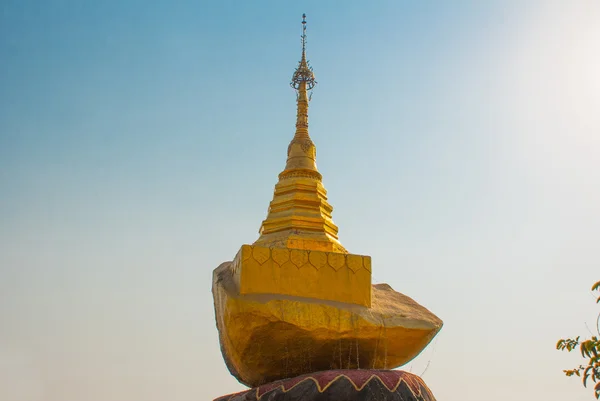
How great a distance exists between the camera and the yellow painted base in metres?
11.6

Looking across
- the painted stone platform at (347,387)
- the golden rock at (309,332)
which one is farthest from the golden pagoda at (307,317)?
the painted stone platform at (347,387)

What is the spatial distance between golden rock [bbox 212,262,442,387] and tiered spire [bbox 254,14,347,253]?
1761 millimetres

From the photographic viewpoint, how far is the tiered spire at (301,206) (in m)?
14.0

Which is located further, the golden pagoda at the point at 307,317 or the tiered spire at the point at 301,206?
the tiered spire at the point at 301,206

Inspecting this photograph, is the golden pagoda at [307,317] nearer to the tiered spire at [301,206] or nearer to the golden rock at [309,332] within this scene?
the golden rock at [309,332]

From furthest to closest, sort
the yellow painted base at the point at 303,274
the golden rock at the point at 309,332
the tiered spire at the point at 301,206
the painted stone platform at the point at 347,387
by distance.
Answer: the tiered spire at the point at 301,206 → the yellow painted base at the point at 303,274 → the golden rock at the point at 309,332 → the painted stone platform at the point at 347,387

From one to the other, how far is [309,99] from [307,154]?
1.98 meters

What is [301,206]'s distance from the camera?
15.2 m

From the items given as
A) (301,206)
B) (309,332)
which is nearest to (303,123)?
(301,206)

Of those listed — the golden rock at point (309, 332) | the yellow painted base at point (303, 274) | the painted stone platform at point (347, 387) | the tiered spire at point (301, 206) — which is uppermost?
the tiered spire at point (301, 206)

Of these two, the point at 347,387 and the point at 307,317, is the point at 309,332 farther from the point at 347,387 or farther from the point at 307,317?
the point at 347,387

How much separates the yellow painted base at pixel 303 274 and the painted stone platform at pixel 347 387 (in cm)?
157

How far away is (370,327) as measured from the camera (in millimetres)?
11727

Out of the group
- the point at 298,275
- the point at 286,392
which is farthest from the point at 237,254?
the point at 286,392
